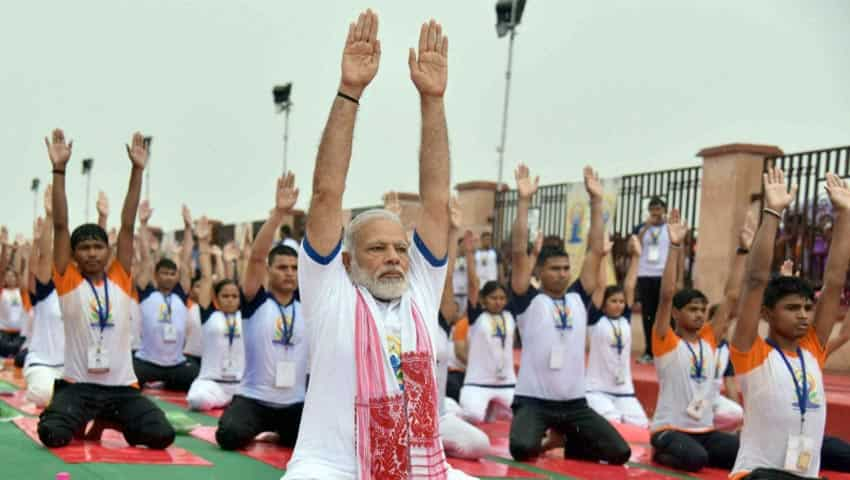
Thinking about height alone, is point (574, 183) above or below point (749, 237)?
above

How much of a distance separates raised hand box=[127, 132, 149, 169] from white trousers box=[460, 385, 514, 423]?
5.05 m

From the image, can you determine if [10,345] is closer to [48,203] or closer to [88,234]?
[48,203]

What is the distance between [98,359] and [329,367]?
12.3ft

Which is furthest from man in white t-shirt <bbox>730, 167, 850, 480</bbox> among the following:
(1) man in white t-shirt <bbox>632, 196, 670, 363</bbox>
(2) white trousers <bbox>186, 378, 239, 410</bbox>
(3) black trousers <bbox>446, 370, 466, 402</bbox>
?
(1) man in white t-shirt <bbox>632, 196, 670, 363</bbox>

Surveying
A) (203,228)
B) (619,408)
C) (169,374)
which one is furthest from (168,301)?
(619,408)

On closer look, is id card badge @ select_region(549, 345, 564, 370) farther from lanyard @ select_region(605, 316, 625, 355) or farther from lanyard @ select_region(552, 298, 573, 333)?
lanyard @ select_region(605, 316, 625, 355)

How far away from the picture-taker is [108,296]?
7.30 meters

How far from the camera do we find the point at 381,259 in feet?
13.7

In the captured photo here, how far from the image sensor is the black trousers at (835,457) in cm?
780

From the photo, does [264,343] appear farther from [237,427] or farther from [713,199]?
[713,199]

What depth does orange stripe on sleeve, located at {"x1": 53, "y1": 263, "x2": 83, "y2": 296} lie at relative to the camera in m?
7.22

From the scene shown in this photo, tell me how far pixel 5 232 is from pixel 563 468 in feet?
29.4

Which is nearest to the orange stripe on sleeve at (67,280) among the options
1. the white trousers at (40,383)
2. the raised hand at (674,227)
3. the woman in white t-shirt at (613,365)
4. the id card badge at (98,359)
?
the id card badge at (98,359)

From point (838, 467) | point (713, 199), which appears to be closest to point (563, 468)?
point (838, 467)
